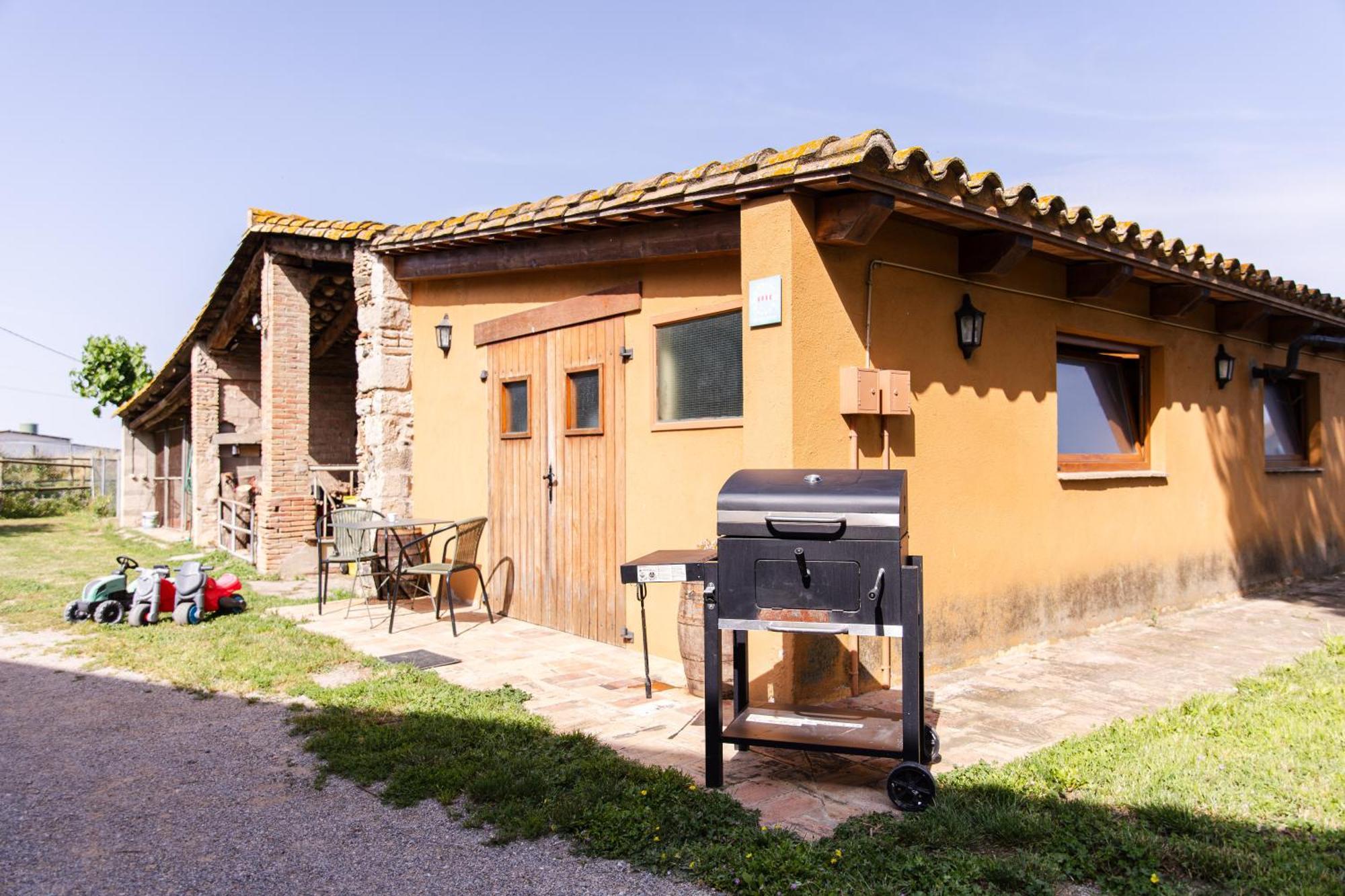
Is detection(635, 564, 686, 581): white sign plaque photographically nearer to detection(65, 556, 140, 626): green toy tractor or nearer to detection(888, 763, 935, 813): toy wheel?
detection(888, 763, 935, 813): toy wheel

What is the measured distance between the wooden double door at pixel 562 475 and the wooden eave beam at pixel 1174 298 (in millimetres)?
4750

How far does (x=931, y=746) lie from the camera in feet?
12.2

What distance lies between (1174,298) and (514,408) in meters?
5.74

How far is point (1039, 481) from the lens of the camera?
6.06 metres

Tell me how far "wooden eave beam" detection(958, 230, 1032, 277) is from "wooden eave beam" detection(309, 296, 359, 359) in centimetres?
833

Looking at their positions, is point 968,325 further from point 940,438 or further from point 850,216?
point 850,216

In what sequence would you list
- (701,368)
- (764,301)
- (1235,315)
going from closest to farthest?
(764,301), (701,368), (1235,315)

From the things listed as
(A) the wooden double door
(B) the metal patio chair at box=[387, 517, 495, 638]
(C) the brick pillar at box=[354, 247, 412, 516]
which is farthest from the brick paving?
(C) the brick pillar at box=[354, 247, 412, 516]

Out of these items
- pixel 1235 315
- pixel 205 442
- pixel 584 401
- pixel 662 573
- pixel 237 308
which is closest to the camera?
pixel 662 573

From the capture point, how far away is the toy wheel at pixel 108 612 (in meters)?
7.50

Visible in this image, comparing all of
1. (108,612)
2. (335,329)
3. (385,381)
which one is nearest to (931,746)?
(385,381)

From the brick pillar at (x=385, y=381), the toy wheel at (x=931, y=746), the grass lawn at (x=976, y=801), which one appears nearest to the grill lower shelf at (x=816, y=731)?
the toy wheel at (x=931, y=746)

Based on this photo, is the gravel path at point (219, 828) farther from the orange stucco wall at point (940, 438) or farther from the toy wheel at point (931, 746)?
the orange stucco wall at point (940, 438)

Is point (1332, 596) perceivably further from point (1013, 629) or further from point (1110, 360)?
point (1013, 629)
